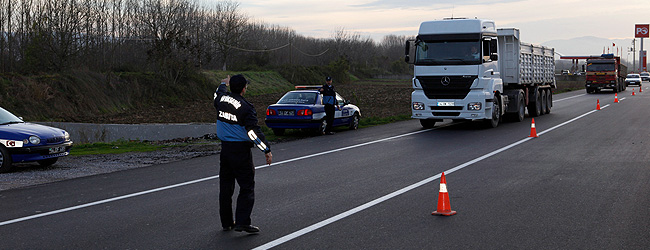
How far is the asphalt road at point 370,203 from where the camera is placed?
657 centimetres

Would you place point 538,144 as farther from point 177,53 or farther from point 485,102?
point 177,53

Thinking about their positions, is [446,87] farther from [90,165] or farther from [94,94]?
[94,94]

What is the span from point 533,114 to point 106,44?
34765 mm

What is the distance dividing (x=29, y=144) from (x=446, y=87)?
1177 centimetres

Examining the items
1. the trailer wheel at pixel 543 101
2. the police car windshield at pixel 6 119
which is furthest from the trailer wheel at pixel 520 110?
the police car windshield at pixel 6 119

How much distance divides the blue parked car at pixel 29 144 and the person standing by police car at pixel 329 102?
317 inches

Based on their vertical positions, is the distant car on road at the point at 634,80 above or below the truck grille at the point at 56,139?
above

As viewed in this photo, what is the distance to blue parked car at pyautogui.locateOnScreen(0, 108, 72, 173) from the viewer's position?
40.2ft

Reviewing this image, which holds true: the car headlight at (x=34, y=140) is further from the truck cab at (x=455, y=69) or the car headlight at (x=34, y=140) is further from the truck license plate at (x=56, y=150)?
the truck cab at (x=455, y=69)

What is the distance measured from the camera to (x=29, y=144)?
12367 mm

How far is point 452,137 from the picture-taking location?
1783cm

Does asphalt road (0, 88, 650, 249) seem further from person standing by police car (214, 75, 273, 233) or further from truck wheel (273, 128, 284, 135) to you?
truck wheel (273, 128, 284, 135)

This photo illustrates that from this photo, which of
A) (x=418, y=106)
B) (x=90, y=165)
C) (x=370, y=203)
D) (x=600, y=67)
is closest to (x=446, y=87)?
(x=418, y=106)

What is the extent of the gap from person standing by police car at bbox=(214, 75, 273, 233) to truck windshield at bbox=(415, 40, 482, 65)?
13.0 metres
